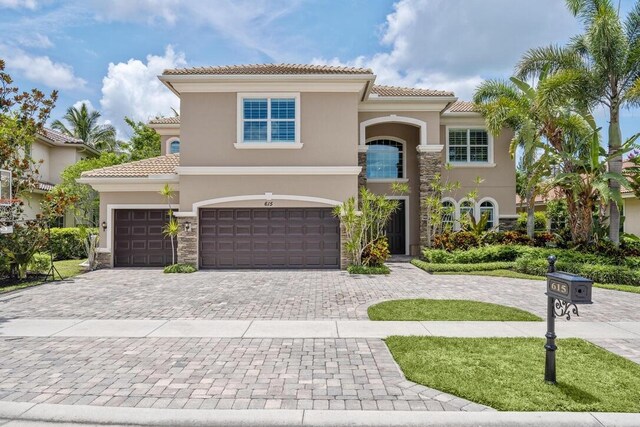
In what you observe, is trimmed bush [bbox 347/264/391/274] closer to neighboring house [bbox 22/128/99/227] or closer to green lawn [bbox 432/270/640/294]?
green lawn [bbox 432/270/640/294]

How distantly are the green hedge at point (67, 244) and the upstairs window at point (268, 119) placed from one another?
10.2m

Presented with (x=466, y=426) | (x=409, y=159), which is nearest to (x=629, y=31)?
(x=409, y=159)

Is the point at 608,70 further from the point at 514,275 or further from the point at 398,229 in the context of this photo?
the point at 398,229

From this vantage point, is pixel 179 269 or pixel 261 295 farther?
pixel 179 269

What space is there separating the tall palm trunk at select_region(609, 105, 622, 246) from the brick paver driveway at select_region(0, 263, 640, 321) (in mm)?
4014

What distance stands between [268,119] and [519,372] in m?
12.4

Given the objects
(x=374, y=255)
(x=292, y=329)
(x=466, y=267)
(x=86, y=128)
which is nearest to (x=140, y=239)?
(x=374, y=255)

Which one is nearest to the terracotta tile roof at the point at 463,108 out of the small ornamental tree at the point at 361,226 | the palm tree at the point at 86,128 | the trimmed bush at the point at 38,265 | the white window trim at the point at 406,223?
the white window trim at the point at 406,223

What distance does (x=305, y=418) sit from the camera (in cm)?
413

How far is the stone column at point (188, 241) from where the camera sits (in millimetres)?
15011

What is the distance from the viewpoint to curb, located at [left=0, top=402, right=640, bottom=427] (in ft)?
13.3

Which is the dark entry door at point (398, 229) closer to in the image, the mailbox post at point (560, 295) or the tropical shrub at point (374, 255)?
the tropical shrub at point (374, 255)

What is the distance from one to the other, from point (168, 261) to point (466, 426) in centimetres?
1424

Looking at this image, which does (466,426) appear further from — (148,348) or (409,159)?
(409,159)
